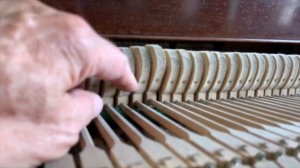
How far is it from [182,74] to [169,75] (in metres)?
0.06

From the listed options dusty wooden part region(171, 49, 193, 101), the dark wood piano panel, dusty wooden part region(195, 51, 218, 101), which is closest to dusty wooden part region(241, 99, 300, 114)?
dusty wooden part region(195, 51, 218, 101)

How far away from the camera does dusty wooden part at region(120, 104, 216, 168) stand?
2.64 ft

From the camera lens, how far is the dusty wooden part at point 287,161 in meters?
0.89

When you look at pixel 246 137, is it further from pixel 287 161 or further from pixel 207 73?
pixel 207 73

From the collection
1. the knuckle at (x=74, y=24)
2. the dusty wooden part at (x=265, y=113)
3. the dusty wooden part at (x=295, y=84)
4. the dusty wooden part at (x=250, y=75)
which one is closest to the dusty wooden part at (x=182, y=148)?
the knuckle at (x=74, y=24)

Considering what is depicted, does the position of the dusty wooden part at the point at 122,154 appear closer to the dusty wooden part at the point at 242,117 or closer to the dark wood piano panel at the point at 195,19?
the dusty wooden part at the point at 242,117

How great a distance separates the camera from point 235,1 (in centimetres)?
189

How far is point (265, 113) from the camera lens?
1.30 metres

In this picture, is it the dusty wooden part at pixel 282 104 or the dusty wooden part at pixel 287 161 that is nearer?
the dusty wooden part at pixel 287 161

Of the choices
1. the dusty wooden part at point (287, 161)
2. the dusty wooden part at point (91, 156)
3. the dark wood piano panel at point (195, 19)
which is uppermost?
the dark wood piano panel at point (195, 19)

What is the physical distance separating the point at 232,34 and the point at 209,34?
0.45 ft

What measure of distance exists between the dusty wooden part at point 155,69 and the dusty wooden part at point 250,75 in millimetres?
497

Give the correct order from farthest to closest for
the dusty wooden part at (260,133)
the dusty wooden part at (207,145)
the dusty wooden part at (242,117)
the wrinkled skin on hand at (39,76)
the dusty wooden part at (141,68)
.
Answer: the dusty wooden part at (141,68)
the dusty wooden part at (242,117)
the dusty wooden part at (260,133)
the dusty wooden part at (207,145)
the wrinkled skin on hand at (39,76)

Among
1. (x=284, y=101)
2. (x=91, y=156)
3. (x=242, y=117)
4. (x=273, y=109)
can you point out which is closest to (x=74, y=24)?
(x=91, y=156)
